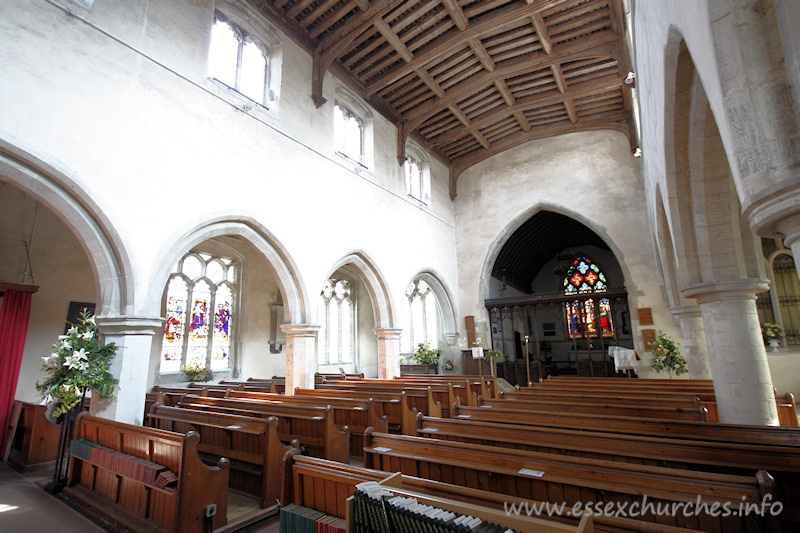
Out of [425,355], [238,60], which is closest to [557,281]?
[425,355]

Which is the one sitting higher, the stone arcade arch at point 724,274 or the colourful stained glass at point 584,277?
the colourful stained glass at point 584,277

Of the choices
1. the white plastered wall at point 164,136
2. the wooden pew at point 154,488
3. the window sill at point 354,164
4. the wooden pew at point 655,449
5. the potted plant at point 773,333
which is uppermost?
the window sill at point 354,164

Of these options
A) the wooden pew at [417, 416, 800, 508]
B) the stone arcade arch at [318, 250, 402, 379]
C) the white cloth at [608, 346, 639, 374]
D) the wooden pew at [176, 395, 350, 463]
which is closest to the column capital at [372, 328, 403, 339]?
the stone arcade arch at [318, 250, 402, 379]

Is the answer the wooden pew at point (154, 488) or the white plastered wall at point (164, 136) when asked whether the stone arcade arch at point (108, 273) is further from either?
the wooden pew at point (154, 488)

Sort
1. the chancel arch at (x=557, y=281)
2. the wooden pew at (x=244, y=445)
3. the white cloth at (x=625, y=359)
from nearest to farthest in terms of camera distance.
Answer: the wooden pew at (x=244, y=445) < the white cloth at (x=625, y=359) < the chancel arch at (x=557, y=281)

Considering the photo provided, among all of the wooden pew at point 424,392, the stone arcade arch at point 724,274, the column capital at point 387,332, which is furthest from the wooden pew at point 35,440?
the stone arcade arch at point 724,274

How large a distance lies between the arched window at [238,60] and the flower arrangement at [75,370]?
14.9ft

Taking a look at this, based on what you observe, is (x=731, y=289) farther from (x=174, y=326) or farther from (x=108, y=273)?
(x=174, y=326)

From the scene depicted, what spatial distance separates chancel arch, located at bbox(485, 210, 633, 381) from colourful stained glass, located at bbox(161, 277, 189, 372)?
10.2 metres

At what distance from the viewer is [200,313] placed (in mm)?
9312

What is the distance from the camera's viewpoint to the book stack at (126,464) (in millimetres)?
2930

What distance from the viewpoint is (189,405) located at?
5102 mm

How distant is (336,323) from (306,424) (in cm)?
803

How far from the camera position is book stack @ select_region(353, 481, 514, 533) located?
1.51m
